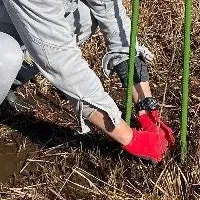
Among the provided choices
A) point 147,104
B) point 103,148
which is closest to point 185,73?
point 147,104

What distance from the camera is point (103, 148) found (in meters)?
2.28

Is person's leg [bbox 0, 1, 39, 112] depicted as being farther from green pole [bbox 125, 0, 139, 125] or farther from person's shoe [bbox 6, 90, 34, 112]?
green pole [bbox 125, 0, 139, 125]

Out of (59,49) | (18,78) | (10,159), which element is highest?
(59,49)

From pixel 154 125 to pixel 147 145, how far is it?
0.12 meters

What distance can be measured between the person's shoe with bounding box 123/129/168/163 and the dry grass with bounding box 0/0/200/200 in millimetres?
58

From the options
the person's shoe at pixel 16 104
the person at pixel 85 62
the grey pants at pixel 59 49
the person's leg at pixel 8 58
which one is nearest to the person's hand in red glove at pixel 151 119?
the person at pixel 85 62

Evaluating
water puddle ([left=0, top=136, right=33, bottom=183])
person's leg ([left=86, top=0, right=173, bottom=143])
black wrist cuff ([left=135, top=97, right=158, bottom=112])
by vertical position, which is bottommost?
water puddle ([left=0, top=136, right=33, bottom=183])

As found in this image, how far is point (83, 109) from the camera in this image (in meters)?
1.91

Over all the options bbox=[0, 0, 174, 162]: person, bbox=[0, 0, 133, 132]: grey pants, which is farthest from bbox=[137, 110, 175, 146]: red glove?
bbox=[0, 0, 133, 132]: grey pants

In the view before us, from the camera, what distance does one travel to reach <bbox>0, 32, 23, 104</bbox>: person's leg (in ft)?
6.43

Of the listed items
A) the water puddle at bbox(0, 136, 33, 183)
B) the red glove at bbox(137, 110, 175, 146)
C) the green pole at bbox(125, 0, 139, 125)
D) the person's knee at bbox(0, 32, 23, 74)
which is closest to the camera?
the green pole at bbox(125, 0, 139, 125)

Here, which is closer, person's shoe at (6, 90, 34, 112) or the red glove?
the red glove

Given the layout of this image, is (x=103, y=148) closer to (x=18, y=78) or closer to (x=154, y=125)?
(x=154, y=125)

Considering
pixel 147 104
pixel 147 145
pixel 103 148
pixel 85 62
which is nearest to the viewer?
pixel 85 62
